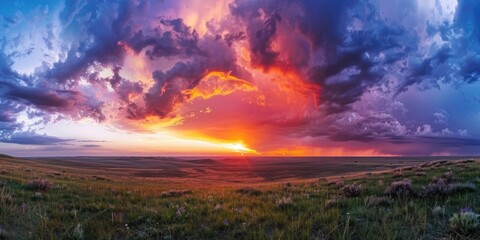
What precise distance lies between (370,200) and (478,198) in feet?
9.51

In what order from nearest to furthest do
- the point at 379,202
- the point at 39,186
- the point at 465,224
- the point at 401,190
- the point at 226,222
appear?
the point at 465,224, the point at 226,222, the point at 379,202, the point at 401,190, the point at 39,186

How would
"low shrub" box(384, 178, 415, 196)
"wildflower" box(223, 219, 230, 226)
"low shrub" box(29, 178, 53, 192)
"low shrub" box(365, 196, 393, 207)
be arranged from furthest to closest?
"low shrub" box(29, 178, 53, 192) → "low shrub" box(384, 178, 415, 196) → "low shrub" box(365, 196, 393, 207) → "wildflower" box(223, 219, 230, 226)

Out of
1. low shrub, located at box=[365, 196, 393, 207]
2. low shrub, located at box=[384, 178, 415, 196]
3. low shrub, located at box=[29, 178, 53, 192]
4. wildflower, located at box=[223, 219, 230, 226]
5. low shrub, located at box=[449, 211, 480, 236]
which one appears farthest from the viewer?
low shrub, located at box=[29, 178, 53, 192]

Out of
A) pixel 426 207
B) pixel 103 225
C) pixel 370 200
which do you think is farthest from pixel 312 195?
pixel 103 225

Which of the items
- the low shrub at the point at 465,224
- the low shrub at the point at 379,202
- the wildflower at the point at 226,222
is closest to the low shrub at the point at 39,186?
the wildflower at the point at 226,222

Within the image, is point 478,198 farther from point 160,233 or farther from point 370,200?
point 160,233

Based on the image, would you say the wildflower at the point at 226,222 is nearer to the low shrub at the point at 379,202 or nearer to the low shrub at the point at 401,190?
the low shrub at the point at 379,202

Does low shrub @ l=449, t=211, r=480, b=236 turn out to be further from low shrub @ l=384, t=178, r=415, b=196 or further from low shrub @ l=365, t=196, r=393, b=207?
low shrub @ l=384, t=178, r=415, b=196

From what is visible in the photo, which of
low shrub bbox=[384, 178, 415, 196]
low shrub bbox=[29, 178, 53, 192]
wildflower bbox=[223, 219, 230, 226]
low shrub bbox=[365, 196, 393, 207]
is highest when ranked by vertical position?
low shrub bbox=[384, 178, 415, 196]

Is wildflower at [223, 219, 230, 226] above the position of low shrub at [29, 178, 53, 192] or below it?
above

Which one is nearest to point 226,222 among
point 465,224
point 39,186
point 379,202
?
point 379,202

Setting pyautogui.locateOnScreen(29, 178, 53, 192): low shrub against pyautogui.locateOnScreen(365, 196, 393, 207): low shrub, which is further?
pyautogui.locateOnScreen(29, 178, 53, 192): low shrub

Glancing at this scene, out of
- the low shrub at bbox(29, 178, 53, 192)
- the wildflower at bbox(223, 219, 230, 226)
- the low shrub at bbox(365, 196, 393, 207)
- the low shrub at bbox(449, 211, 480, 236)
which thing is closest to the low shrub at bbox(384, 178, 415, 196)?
the low shrub at bbox(365, 196, 393, 207)

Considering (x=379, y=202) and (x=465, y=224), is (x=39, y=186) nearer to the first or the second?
(x=379, y=202)
